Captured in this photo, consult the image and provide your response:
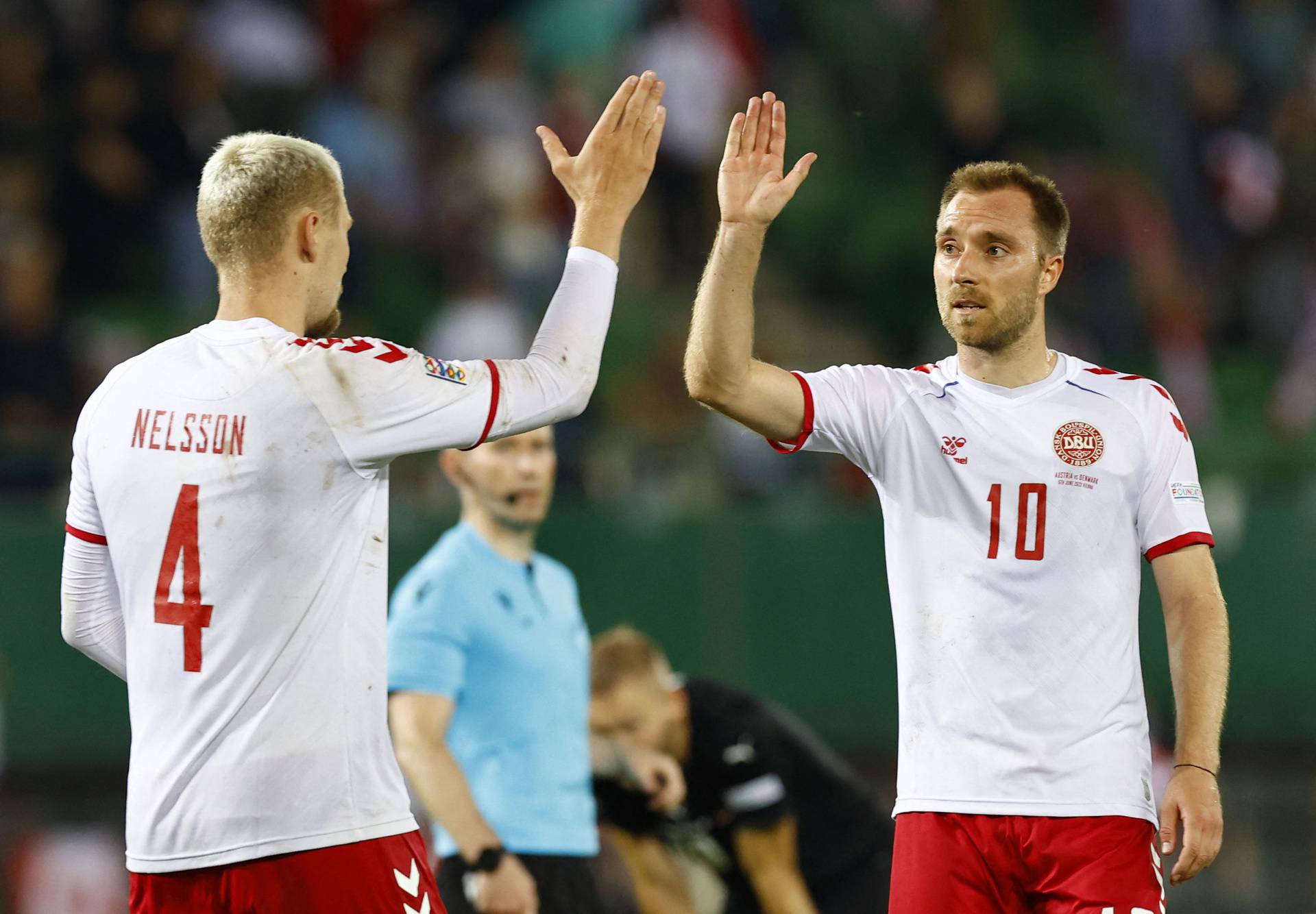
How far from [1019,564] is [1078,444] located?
0.33 meters

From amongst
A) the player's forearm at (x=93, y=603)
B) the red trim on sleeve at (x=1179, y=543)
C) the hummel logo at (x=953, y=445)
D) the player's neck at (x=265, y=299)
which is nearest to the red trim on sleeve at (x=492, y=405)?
the player's neck at (x=265, y=299)

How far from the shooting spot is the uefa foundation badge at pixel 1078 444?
4066 mm

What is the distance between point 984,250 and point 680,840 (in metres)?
2.89

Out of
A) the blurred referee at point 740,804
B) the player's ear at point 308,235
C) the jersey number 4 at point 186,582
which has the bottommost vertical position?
the blurred referee at point 740,804

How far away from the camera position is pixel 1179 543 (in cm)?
403

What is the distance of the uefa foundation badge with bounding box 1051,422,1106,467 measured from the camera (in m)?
4.07

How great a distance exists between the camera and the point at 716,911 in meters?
6.38

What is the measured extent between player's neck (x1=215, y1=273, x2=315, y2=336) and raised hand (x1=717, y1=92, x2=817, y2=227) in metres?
1.01

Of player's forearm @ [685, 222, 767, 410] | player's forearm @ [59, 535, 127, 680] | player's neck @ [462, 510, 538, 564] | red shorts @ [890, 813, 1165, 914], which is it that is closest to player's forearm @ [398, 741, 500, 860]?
player's neck @ [462, 510, 538, 564]

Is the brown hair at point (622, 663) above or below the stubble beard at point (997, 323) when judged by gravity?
below

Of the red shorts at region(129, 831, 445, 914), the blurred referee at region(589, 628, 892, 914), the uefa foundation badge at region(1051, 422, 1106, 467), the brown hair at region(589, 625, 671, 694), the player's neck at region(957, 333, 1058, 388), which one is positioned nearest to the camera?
the red shorts at region(129, 831, 445, 914)

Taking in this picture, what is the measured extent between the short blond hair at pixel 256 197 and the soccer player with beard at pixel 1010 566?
3.11ft

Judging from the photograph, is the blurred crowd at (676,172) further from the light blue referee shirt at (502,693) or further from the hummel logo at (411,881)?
the hummel logo at (411,881)

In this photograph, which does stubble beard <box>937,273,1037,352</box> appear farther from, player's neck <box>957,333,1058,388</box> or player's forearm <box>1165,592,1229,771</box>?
player's forearm <box>1165,592,1229,771</box>
